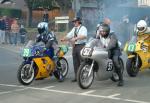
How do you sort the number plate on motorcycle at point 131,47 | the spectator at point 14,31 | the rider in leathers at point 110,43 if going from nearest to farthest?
1. the rider in leathers at point 110,43
2. the number plate on motorcycle at point 131,47
3. the spectator at point 14,31

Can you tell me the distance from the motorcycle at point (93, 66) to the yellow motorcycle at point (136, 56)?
1.64 meters

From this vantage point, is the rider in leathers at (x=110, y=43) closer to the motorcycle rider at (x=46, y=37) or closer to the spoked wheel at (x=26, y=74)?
the motorcycle rider at (x=46, y=37)

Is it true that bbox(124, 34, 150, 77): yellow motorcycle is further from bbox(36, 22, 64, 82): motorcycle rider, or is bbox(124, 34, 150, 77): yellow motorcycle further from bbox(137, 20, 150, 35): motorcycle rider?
bbox(36, 22, 64, 82): motorcycle rider

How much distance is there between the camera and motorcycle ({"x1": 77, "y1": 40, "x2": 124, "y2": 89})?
10.2 metres

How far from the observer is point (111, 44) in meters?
10.7

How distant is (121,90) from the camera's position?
10.3m

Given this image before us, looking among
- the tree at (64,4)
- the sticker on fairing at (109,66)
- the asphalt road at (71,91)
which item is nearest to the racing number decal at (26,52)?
the asphalt road at (71,91)

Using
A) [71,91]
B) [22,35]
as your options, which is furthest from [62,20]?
[71,91]

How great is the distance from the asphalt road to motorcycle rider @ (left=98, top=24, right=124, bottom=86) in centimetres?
48

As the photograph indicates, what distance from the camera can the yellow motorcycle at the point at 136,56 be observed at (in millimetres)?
12227

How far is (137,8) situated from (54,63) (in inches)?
903

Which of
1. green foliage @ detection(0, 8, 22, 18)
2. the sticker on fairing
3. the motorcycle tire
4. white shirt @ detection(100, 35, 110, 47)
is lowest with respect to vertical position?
the motorcycle tire

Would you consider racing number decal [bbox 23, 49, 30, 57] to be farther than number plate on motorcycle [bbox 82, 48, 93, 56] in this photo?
Yes

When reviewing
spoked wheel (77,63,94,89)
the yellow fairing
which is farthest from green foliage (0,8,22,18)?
spoked wheel (77,63,94,89)
